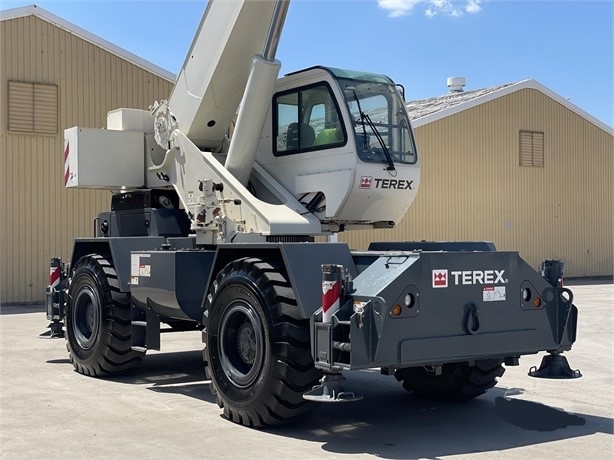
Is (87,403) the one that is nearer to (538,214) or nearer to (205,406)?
(205,406)

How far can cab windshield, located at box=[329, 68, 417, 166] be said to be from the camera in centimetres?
884

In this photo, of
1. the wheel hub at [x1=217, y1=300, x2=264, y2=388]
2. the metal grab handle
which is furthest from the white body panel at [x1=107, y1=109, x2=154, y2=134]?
the metal grab handle

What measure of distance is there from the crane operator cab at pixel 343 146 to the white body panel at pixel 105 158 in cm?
248

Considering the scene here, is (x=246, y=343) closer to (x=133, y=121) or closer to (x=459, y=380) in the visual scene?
(x=459, y=380)

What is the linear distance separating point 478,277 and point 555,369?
4.42 feet

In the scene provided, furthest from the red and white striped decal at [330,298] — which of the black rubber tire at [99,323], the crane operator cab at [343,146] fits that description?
the black rubber tire at [99,323]

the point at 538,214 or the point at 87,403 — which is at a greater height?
the point at 538,214

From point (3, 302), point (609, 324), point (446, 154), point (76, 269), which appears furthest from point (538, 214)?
point (76, 269)

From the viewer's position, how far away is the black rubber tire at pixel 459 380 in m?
8.80

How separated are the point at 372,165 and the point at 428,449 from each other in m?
3.08

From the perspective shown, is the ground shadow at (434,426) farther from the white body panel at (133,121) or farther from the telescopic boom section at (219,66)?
the white body panel at (133,121)

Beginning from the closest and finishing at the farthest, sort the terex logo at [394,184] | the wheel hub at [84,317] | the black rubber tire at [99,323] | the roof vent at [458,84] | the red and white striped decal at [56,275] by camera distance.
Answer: the terex logo at [394,184] → the black rubber tire at [99,323] → the wheel hub at [84,317] → the red and white striped decal at [56,275] → the roof vent at [458,84]

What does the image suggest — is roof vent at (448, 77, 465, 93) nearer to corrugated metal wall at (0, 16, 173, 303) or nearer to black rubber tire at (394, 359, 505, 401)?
corrugated metal wall at (0, 16, 173, 303)

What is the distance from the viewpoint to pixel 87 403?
8891mm
